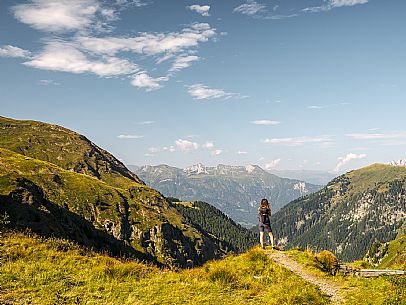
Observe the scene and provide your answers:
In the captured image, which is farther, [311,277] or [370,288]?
[311,277]

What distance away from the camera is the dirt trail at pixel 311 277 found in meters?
15.0

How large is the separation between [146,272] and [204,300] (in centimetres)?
409

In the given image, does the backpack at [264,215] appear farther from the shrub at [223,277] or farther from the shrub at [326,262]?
the shrub at [223,277]

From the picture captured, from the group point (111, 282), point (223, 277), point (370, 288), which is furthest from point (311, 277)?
point (111, 282)

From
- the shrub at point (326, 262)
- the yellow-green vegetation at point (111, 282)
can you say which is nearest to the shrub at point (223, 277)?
the yellow-green vegetation at point (111, 282)

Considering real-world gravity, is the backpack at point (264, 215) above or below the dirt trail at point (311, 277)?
above

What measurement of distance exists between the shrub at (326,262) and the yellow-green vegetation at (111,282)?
351 cm

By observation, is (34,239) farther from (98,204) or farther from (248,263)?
(98,204)

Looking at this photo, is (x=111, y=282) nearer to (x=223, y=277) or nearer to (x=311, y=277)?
(x=223, y=277)

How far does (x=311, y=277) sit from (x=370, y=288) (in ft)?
12.4

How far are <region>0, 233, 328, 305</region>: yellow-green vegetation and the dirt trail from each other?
32.5 inches

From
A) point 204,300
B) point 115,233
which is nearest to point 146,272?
point 204,300

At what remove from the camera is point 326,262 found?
21203mm

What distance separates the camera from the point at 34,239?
17.5m
